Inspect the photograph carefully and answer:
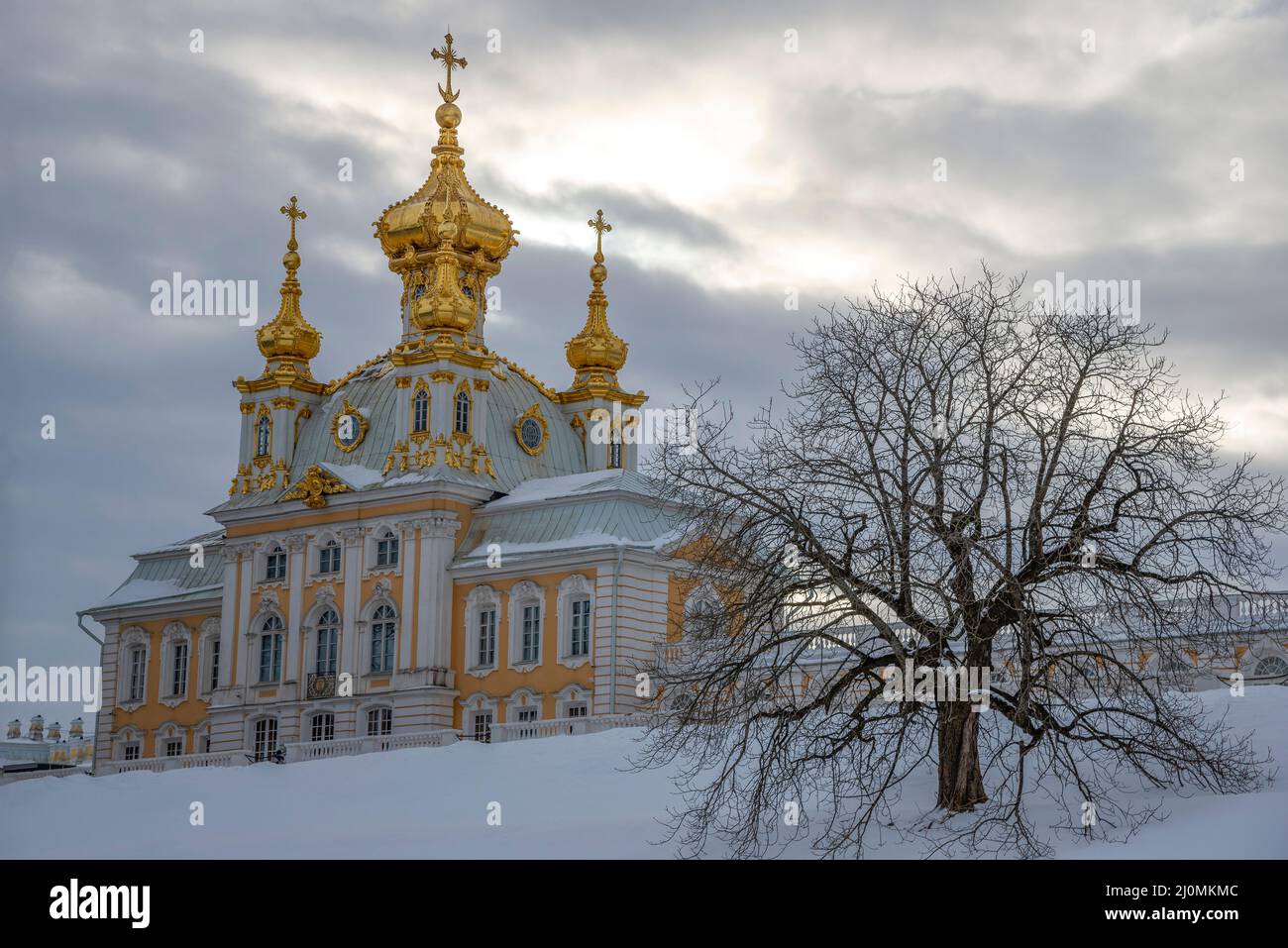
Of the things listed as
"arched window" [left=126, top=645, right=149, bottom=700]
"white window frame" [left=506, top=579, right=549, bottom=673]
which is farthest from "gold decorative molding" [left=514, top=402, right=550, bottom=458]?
"arched window" [left=126, top=645, right=149, bottom=700]

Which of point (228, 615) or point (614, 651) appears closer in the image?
point (614, 651)

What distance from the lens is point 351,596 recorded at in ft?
188

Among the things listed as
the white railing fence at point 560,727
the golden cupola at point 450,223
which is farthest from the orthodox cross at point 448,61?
the white railing fence at point 560,727

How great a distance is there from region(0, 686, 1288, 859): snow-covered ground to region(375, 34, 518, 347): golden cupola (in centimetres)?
2452

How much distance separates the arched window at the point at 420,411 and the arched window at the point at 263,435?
5698 millimetres

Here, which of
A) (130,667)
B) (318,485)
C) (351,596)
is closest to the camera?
(351,596)

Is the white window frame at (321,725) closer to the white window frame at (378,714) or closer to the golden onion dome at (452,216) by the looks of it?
the white window frame at (378,714)

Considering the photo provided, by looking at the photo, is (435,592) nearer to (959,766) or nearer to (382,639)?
(382,639)

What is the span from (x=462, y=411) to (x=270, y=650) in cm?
847

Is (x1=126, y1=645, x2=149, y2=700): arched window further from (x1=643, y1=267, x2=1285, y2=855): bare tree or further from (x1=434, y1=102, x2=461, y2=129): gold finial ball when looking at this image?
(x1=643, y1=267, x2=1285, y2=855): bare tree

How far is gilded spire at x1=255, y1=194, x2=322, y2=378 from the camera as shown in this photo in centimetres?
6328

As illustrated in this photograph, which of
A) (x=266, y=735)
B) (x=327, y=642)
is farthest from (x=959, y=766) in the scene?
(x=266, y=735)

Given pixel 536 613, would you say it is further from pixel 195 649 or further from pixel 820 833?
pixel 820 833
